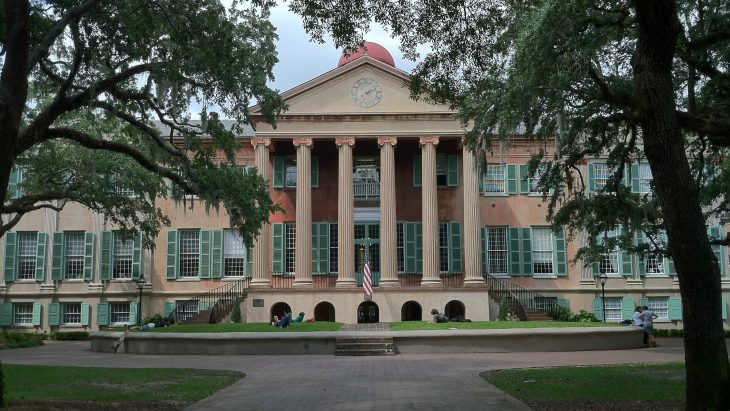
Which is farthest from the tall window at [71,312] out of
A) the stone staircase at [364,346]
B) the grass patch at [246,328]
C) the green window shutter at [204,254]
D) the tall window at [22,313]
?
the stone staircase at [364,346]

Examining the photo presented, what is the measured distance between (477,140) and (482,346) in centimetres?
787

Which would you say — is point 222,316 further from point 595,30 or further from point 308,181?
point 595,30

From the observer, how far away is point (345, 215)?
3428 cm

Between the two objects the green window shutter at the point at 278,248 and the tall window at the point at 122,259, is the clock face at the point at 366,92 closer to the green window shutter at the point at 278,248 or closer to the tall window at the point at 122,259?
the green window shutter at the point at 278,248

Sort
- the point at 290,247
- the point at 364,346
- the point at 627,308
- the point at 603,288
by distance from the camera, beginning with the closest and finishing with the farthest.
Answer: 1. the point at 364,346
2. the point at 603,288
3. the point at 290,247
4. the point at 627,308

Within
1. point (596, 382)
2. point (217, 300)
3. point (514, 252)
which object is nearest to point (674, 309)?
point (514, 252)

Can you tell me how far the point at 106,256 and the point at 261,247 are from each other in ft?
29.9

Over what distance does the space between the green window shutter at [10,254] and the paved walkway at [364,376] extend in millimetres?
A: 13980

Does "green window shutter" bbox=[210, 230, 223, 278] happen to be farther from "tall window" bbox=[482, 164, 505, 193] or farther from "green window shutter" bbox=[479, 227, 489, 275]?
"tall window" bbox=[482, 164, 505, 193]

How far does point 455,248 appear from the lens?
36.6 metres

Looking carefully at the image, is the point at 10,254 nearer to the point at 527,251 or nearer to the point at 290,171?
the point at 290,171

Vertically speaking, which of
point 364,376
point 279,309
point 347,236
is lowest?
point 364,376

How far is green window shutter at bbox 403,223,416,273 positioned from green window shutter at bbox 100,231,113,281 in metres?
15.2

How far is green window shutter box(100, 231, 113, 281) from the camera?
37.6 metres
